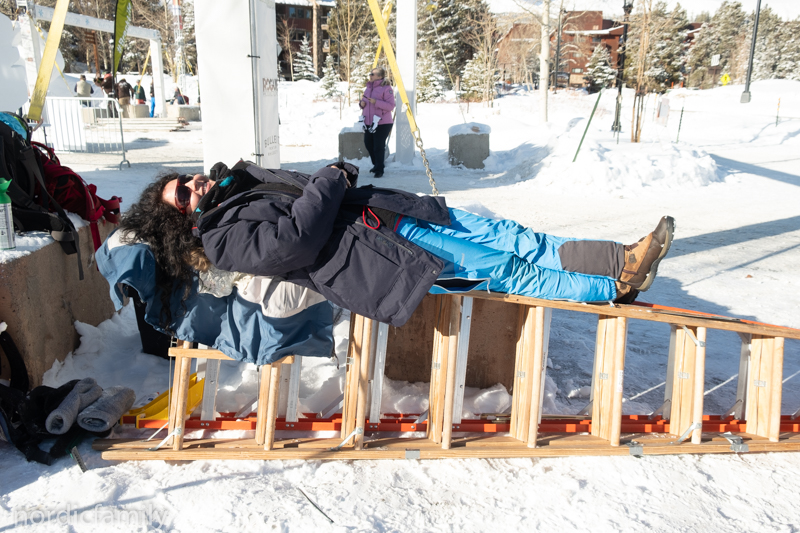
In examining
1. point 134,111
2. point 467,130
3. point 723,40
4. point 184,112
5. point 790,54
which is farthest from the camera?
point 723,40

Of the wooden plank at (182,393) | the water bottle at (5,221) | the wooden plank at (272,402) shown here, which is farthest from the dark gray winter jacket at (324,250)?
the water bottle at (5,221)

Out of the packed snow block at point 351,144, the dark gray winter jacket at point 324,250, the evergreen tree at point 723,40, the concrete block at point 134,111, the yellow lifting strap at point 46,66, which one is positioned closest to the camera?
the dark gray winter jacket at point 324,250

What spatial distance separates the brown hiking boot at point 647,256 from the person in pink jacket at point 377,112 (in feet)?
26.4

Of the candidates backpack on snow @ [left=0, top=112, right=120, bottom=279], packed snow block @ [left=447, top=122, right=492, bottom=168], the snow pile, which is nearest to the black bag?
backpack on snow @ [left=0, top=112, right=120, bottom=279]

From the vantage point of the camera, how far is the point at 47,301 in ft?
10.1

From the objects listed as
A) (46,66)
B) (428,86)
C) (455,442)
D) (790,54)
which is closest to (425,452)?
(455,442)

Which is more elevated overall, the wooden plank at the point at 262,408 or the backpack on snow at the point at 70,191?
the backpack on snow at the point at 70,191

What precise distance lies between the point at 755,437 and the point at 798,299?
2493 millimetres

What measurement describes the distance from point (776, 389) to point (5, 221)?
3862 mm

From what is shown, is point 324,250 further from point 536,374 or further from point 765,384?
point 765,384

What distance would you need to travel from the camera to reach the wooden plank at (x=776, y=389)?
9.09 ft

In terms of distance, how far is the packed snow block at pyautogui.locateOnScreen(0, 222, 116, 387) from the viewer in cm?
277

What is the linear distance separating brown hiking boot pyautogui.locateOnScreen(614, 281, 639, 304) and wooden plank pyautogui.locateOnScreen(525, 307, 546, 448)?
412mm

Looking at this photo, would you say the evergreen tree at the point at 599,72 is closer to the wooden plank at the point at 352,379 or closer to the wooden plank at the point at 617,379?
the wooden plank at the point at 617,379
